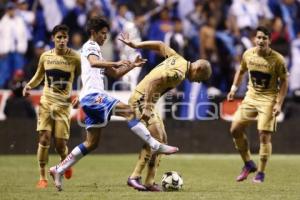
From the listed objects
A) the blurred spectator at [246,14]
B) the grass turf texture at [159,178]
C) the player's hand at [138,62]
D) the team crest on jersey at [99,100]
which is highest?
the blurred spectator at [246,14]

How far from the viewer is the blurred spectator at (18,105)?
66.9 feet

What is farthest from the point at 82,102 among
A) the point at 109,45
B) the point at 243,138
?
the point at 109,45

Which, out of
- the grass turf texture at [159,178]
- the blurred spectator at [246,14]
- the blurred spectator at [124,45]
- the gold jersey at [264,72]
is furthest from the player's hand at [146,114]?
the blurred spectator at [246,14]

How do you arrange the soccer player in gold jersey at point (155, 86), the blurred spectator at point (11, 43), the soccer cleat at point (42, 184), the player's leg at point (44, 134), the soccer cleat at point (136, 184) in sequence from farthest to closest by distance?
1. the blurred spectator at point (11, 43)
2. the player's leg at point (44, 134)
3. the soccer cleat at point (42, 184)
4. the soccer cleat at point (136, 184)
5. the soccer player in gold jersey at point (155, 86)

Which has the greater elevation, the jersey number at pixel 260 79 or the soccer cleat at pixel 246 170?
the jersey number at pixel 260 79

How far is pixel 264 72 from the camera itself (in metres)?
14.2

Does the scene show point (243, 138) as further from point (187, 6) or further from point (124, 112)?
point (187, 6)

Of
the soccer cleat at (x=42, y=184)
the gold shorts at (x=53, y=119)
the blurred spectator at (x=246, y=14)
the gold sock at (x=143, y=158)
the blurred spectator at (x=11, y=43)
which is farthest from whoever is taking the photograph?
the blurred spectator at (x=246, y=14)

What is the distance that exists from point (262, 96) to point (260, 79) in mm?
278

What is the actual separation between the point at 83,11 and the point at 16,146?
422 centimetres

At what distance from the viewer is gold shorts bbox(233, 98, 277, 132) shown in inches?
558

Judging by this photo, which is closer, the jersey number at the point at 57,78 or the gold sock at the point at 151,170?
the gold sock at the point at 151,170

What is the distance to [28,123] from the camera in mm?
19938

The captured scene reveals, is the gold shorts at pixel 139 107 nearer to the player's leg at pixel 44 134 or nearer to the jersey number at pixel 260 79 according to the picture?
the player's leg at pixel 44 134
